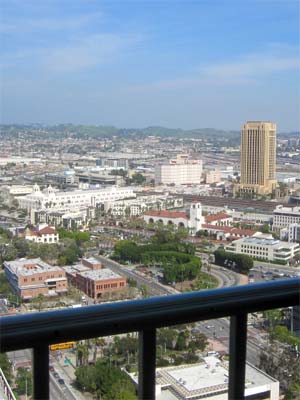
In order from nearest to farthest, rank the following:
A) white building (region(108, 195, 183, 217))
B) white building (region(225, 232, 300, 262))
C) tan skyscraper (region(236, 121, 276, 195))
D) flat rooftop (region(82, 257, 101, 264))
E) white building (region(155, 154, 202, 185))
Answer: flat rooftop (region(82, 257, 101, 264)) < white building (region(225, 232, 300, 262)) < tan skyscraper (region(236, 121, 276, 195)) < white building (region(108, 195, 183, 217)) < white building (region(155, 154, 202, 185))

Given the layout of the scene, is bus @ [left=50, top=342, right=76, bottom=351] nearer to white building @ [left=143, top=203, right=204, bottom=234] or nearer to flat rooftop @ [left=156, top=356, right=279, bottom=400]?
flat rooftop @ [left=156, top=356, right=279, bottom=400]

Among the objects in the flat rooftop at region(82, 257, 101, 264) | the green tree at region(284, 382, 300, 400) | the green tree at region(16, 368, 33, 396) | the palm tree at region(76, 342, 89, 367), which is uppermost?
the palm tree at region(76, 342, 89, 367)

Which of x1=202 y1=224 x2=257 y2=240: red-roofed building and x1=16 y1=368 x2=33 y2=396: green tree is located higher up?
x1=16 y1=368 x2=33 y2=396: green tree

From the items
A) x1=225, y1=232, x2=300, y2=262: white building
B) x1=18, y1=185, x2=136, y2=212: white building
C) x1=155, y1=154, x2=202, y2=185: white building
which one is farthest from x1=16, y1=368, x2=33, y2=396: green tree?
x1=155, y1=154, x2=202, y2=185: white building

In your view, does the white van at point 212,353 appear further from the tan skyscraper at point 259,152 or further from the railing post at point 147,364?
the tan skyscraper at point 259,152

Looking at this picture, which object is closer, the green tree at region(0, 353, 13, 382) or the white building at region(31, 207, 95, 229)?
the green tree at region(0, 353, 13, 382)

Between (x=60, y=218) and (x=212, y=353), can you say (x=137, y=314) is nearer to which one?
(x=212, y=353)

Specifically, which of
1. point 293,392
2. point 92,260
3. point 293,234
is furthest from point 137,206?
point 293,392

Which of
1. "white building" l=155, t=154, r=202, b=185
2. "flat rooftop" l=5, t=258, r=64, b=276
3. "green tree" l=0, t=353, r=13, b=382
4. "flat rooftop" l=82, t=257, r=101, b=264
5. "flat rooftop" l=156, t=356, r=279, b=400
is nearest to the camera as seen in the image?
"green tree" l=0, t=353, r=13, b=382
